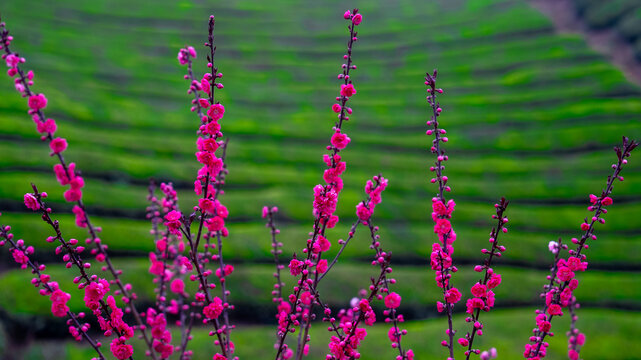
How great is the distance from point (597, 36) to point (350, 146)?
1825 cm

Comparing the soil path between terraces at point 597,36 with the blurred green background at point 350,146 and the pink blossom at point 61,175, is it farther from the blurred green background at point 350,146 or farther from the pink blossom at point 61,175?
the pink blossom at point 61,175

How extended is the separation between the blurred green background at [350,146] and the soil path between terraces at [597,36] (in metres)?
1.13

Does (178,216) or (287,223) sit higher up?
(287,223)

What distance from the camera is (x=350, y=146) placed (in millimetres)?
21156

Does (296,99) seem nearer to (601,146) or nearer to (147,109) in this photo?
(147,109)

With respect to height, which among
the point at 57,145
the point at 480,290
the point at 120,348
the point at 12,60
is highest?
the point at 12,60

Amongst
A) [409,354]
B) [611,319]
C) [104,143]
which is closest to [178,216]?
[409,354]

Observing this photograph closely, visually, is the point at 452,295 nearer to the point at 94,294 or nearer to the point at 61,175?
the point at 94,294

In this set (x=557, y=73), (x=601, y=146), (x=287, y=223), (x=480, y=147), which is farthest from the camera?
(x=557, y=73)

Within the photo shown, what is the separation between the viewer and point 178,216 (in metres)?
2.76

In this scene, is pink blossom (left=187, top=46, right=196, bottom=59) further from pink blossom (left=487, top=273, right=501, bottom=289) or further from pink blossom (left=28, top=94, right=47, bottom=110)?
pink blossom (left=487, top=273, right=501, bottom=289)

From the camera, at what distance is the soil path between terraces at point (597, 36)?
79.7 feet

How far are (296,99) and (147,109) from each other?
7.96m

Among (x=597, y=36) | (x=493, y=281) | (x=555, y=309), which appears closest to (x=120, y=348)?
(x=493, y=281)
